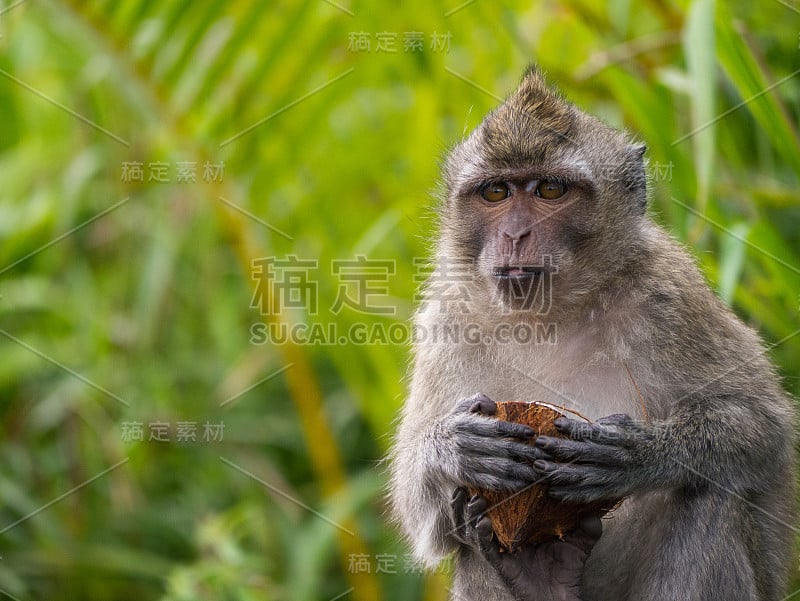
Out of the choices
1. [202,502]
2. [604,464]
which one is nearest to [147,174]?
[202,502]

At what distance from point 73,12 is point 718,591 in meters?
3.89

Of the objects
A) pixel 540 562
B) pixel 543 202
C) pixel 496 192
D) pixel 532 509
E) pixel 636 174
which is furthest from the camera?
pixel 636 174

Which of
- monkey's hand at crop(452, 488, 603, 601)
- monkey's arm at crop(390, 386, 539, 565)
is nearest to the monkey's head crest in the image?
monkey's arm at crop(390, 386, 539, 565)

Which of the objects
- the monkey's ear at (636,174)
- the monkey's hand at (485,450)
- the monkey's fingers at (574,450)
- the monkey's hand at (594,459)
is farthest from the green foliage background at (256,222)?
the monkey's hand at (485,450)

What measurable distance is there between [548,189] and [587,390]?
0.78m

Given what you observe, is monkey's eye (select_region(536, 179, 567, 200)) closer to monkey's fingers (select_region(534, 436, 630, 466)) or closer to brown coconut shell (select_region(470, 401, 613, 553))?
brown coconut shell (select_region(470, 401, 613, 553))

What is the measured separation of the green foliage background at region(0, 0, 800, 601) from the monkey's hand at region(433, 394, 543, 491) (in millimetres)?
1226

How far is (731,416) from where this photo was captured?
374 centimetres

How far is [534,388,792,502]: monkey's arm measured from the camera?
11.1 feet

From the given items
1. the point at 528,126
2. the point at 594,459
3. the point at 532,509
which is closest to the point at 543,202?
the point at 528,126

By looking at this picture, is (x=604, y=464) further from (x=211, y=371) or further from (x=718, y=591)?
(x=211, y=371)

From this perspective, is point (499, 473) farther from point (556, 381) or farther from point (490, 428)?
point (556, 381)

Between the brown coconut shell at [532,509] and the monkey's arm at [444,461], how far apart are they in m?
0.04

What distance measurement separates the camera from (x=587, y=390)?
4.00m
